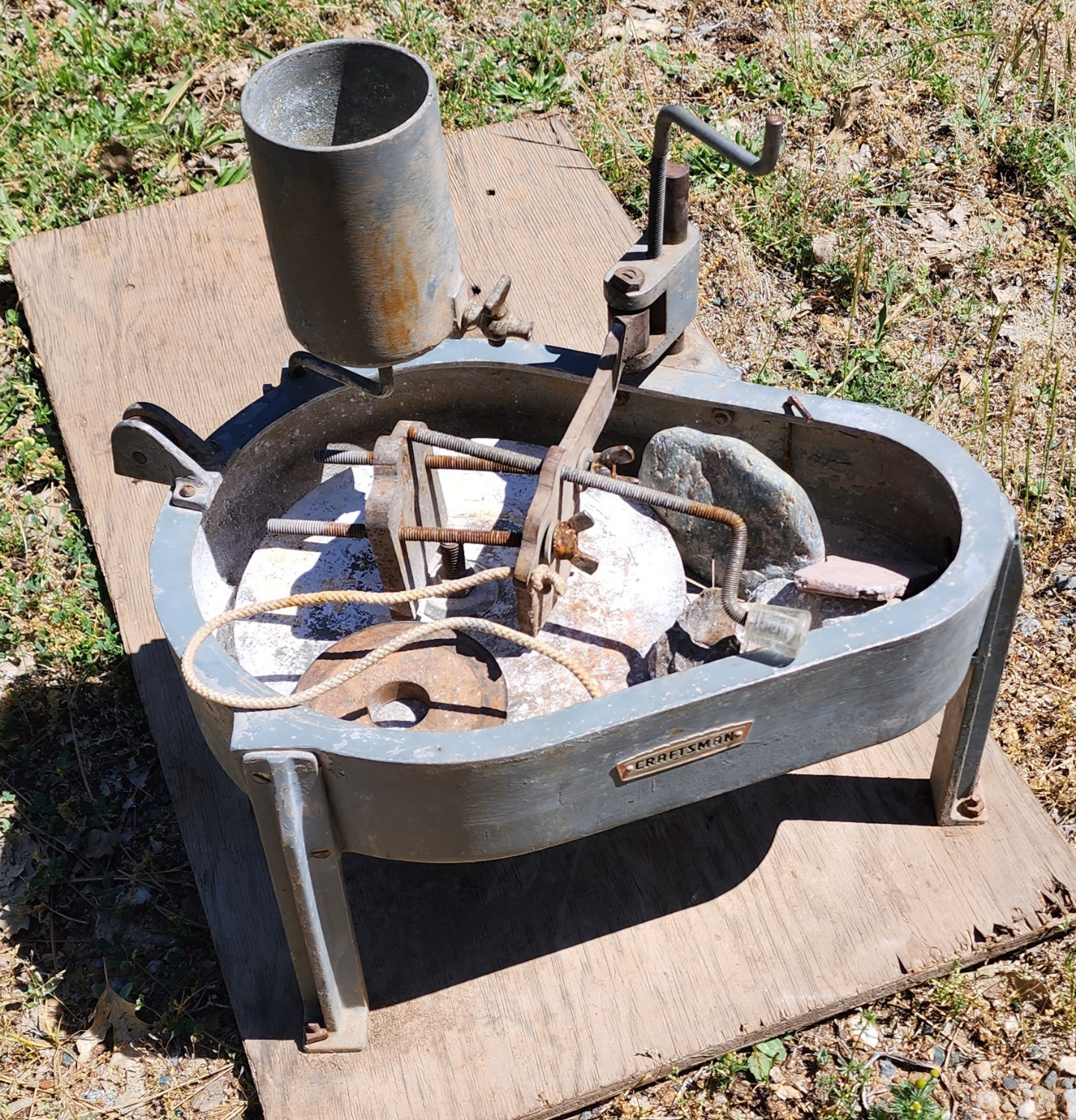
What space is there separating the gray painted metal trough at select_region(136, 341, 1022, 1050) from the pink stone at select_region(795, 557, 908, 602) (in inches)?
3.8

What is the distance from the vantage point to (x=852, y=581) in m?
2.15

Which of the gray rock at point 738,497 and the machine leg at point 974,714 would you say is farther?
the gray rock at point 738,497

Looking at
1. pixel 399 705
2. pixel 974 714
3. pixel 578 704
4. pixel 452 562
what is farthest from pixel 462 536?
pixel 974 714

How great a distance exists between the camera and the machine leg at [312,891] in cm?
184

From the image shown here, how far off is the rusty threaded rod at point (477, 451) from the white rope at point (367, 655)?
175 millimetres

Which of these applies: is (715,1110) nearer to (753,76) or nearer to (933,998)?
(933,998)

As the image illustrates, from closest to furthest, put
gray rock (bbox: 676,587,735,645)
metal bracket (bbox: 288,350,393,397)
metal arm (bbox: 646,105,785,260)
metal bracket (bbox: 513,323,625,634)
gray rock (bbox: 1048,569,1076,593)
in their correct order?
1. metal arm (bbox: 646,105,785,260)
2. metal bracket (bbox: 513,323,625,634)
3. gray rock (bbox: 676,587,735,645)
4. metal bracket (bbox: 288,350,393,397)
5. gray rock (bbox: 1048,569,1076,593)

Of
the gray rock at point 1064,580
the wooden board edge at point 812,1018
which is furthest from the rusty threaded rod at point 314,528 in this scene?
the gray rock at point 1064,580

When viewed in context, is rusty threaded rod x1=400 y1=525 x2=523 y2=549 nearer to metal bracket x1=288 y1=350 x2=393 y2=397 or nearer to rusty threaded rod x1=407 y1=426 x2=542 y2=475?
rusty threaded rod x1=407 y1=426 x2=542 y2=475

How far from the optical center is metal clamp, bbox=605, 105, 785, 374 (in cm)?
207

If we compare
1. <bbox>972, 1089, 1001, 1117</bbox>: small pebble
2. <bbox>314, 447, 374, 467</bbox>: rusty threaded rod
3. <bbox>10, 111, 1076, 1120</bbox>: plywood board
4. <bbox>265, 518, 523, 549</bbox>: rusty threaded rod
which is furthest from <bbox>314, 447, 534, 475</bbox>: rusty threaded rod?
<bbox>972, 1089, 1001, 1117</bbox>: small pebble

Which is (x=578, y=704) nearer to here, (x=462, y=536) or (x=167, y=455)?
(x=462, y=536)

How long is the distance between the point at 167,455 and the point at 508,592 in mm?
651

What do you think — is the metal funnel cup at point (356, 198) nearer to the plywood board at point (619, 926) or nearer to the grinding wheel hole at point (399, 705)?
the grinding wheel hole at point (399, 705)
